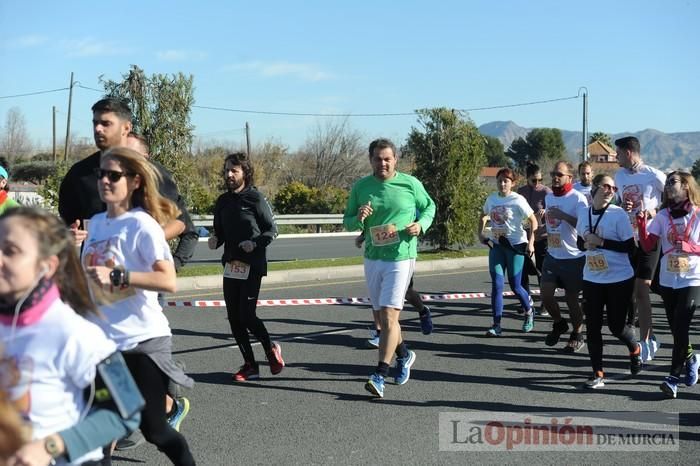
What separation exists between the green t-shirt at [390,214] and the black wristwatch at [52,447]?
16.3 ft

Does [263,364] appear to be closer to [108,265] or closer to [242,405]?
[242,405]

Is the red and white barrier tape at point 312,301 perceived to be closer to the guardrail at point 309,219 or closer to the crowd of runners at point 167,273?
the crowd of runners at point 167,273

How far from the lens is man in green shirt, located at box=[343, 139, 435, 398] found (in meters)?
7.49

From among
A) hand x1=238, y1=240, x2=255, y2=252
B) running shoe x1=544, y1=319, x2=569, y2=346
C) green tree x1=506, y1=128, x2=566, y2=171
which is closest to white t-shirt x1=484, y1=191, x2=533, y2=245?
running shoe x1=544, y1=319, x2=569, y2=346

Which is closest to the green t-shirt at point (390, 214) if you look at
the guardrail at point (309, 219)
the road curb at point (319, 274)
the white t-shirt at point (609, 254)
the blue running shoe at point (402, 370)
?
the blue running shoe at point (402, 370)

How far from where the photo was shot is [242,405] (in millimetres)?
7203

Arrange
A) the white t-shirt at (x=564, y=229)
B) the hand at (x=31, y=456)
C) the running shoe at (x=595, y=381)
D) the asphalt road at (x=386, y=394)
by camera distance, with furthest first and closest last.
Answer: the white t-shirt at (x=564, y=229) < the running shoe at (x=595, y=381) < the asphalt road at (x=386, y=394) < the hand at (x=31, y=456)

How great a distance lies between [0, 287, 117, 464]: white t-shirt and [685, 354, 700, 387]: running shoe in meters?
6.03

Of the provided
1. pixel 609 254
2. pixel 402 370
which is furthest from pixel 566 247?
pixel 402 370

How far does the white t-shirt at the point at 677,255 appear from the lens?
7512 millimetres

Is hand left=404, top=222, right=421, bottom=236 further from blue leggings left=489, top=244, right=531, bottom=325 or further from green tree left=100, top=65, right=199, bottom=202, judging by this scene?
green tree left=100, top=65, right=199, bottom=202

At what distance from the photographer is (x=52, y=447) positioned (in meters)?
2.78

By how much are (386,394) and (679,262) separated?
2.70 m

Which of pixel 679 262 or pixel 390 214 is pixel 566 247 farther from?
pixel 390 214
